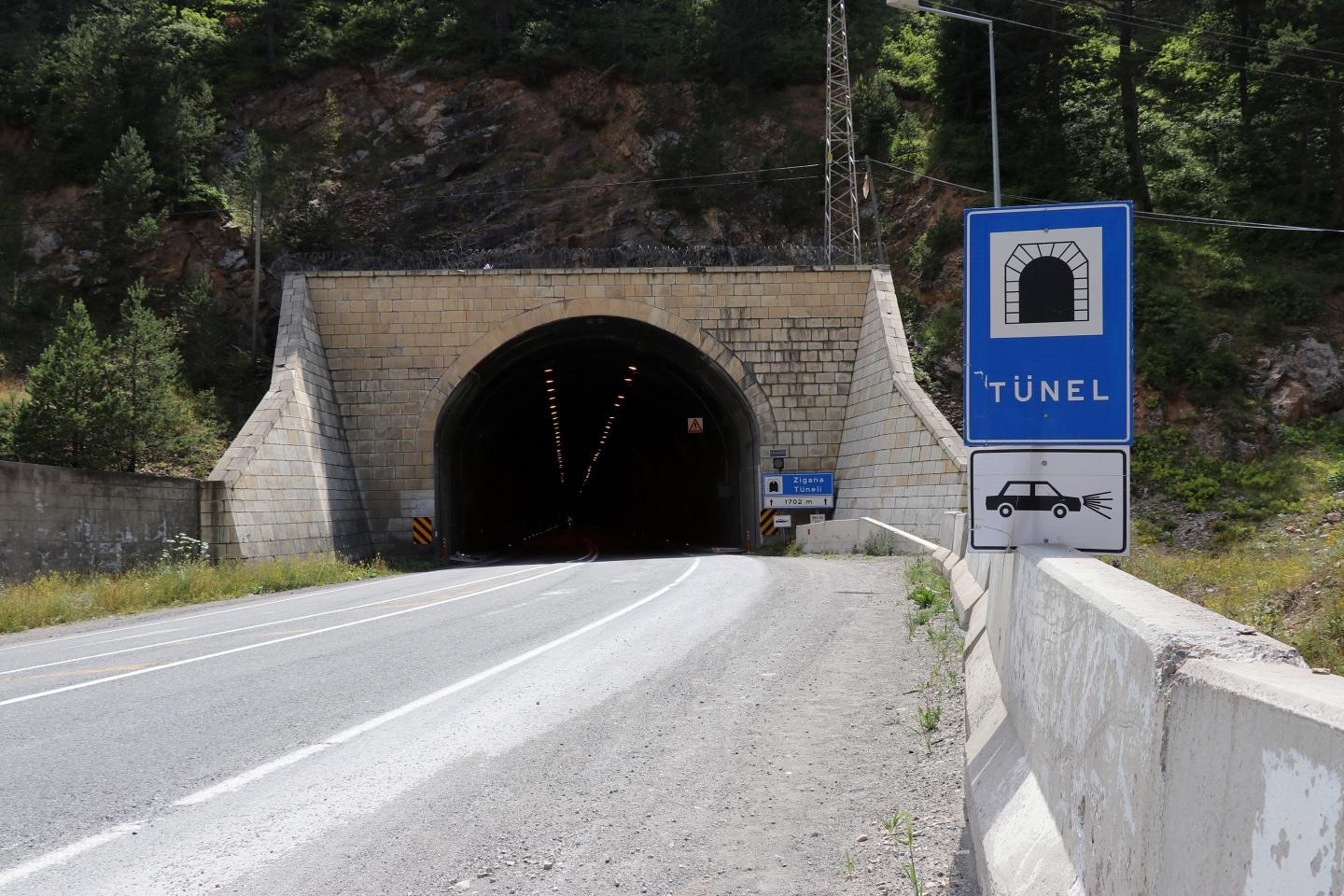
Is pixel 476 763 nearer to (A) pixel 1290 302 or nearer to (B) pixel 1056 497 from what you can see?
(B) pixel 1056 497

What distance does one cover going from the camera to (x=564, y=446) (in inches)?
2712

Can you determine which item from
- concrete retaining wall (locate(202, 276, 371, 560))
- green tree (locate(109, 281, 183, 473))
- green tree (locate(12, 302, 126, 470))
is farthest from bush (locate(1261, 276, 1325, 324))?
green tree (locate(12, 302, 126, 470))

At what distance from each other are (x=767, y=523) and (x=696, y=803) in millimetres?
27504

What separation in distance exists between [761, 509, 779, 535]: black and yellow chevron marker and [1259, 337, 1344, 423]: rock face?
15.8 metres

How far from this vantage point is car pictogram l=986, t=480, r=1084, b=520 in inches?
197

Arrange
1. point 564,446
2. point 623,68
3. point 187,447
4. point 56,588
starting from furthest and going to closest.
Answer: point 564,446 → point 623,68 → point 187,447 → point 56,588

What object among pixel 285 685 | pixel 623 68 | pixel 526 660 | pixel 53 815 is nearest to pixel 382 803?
pixel 53 815

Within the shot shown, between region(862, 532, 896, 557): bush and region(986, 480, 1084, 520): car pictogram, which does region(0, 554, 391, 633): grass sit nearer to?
region(862, 532, 896, 557): bush

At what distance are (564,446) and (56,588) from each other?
52.0 metres

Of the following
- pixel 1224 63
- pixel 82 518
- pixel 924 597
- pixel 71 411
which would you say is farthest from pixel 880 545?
pixel 1224 63

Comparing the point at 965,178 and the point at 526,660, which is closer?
the point at 526,660

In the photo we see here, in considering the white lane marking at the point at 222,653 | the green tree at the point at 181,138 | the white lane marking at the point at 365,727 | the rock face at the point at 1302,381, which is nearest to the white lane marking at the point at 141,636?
the white lane marking at the point at 222,653

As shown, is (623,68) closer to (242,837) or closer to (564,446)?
(564,446)

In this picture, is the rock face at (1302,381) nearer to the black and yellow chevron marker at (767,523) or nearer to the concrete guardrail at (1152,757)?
the black and yellow chevron marker at (767,523)
